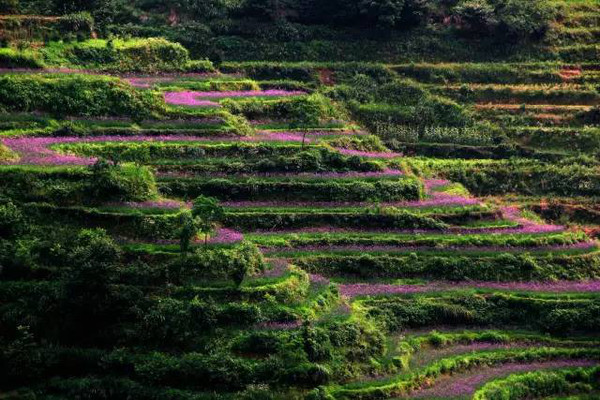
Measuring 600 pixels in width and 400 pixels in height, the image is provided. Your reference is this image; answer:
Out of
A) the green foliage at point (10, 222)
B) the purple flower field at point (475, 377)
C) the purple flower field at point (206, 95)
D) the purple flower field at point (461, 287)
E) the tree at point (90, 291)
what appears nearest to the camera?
the tree at point (90, 291)

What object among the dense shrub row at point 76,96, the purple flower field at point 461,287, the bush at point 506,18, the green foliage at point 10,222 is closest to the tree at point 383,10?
the bush at point 506,18

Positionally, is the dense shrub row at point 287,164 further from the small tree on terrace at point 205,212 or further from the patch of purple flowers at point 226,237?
the small tree on terrace at point 205,212

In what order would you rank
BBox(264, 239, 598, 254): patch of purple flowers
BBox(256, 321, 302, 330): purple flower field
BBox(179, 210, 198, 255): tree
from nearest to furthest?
BBox(256, 321, 302, 330): purple flower field, BBox(179, 210, 198, 255): tree, BBox(264, 239, 598, 254): patch of purple flowers

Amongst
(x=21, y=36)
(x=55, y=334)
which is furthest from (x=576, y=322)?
(x=21, y=36)

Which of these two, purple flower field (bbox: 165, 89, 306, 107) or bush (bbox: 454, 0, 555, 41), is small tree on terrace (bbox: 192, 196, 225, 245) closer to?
purple flower field (bbox: 165, 89, 306, 107)

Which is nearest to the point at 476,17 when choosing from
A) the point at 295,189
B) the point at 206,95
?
the point at 206,95

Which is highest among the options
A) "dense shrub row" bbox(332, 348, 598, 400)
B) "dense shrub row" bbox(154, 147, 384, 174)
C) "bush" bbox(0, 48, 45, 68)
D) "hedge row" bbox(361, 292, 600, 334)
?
"bush" bbox(0, 48, 45, 68)

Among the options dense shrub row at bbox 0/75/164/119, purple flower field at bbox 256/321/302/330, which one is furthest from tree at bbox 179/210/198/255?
dense shrub row at bbox 0/75/164/119

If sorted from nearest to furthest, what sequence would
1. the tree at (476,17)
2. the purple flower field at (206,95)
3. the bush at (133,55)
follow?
the purple flower field at (206,95), the bush at (133,55), the tree at (476,17)
